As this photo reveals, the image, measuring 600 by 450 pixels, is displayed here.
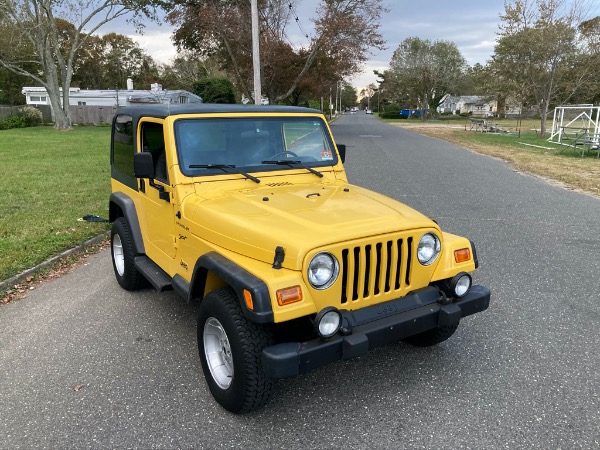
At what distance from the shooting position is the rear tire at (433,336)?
3382 mm

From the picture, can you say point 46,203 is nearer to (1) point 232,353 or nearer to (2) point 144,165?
(2) point 144,165

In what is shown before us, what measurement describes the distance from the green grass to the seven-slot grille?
13.6 ft

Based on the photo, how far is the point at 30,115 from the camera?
32.4 metres

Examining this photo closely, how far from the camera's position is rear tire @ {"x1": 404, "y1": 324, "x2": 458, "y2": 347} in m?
3.38

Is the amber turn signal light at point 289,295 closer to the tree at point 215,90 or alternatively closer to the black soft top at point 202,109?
the black soft top at point 202,109

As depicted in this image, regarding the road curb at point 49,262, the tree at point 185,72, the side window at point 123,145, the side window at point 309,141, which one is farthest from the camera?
the tree at point 185,72

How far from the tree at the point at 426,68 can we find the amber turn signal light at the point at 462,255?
207ft

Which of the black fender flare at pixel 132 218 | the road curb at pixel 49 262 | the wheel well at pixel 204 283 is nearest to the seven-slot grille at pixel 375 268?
the wheel well at pixel 204 283

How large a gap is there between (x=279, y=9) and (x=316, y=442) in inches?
1054

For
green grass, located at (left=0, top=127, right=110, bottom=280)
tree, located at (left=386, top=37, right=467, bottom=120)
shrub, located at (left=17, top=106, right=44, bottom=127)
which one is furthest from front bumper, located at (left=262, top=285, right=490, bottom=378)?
tree, located at (left=386, top=37, right=467, bottom=120)

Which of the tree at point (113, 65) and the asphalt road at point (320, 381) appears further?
the tree at point (113, 65)

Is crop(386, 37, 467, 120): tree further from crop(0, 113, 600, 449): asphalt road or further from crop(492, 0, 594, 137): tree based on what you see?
crop(0, 113, 600, 449): asphalt road

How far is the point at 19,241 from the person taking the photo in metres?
6.03

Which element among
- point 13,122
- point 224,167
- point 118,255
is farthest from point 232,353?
point 13,122
